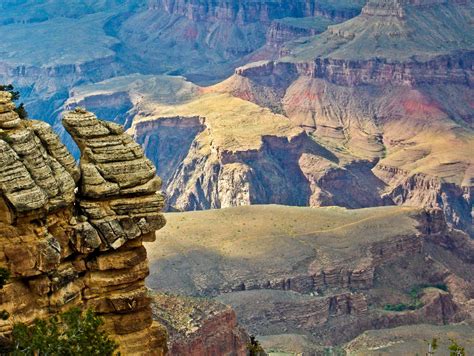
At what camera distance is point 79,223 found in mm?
38312

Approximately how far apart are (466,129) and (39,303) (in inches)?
5971

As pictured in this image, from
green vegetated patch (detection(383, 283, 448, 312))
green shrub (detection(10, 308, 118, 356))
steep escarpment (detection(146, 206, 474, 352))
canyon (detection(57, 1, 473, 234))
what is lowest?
canyon (detection(57, 1, 473, 234))

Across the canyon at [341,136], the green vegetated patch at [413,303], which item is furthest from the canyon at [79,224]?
the canyon at [341,136]

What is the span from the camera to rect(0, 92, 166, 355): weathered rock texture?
1437 inches

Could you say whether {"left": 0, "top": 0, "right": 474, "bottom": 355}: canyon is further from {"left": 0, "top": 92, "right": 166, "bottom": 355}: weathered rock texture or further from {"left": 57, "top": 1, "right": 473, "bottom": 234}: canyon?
{"left": 57, "top": 1, "right": 473, "bottom": 234}: canyon

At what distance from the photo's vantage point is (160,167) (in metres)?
185

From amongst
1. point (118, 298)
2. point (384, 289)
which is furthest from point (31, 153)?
point (384, 289)

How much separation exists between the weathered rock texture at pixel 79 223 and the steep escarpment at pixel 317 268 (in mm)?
48222

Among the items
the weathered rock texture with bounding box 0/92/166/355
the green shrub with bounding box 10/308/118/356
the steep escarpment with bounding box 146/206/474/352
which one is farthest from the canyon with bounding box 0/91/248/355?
the steep escarpment with bounding box 146/206/474/352

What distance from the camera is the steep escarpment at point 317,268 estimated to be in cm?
9181

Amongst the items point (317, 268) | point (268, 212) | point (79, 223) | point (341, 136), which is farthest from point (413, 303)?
point (341, 136)

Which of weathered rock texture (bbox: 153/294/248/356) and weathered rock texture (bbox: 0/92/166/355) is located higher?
weathered rock texture (bbox: 0/92/166/355)

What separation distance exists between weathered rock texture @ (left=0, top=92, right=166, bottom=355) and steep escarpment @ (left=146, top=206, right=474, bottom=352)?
48.2 metres

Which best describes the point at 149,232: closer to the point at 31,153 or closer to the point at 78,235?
the point at 78,235
